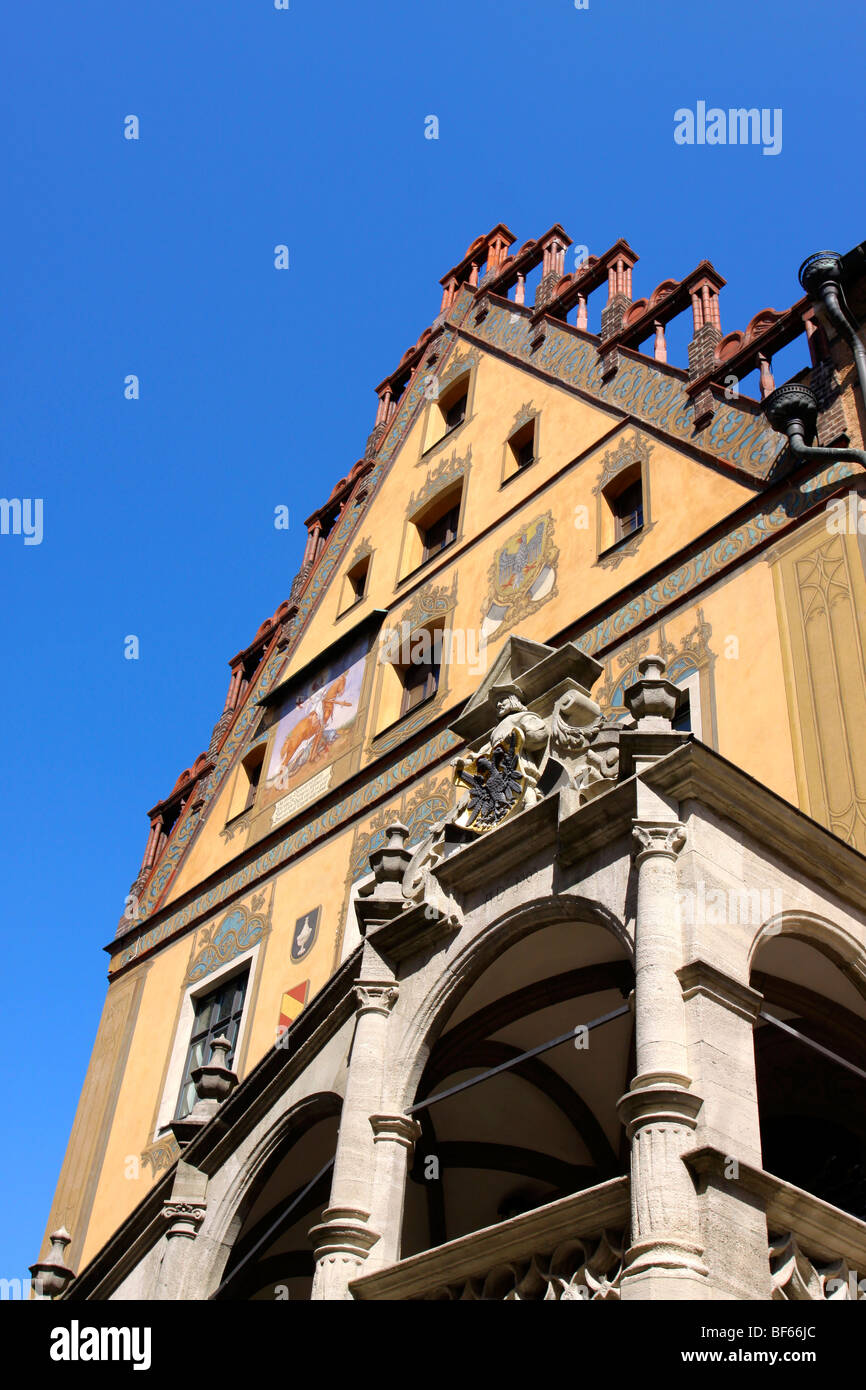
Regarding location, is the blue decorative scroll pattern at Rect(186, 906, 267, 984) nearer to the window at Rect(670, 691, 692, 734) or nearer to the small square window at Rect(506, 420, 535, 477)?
the small square window at Rect(506, 420, 535, 477)

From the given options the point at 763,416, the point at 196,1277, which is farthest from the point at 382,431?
the point at 196,1277

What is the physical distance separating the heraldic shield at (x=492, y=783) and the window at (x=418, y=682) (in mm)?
5800

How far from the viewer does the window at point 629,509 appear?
41.8 feet

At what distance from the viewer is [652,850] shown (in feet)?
21.5

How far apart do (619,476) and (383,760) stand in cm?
364

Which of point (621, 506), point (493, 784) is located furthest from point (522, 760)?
point (621, 506)

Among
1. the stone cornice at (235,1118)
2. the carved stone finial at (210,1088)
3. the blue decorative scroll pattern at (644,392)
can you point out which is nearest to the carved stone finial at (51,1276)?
the stone cornice at (235,1118)

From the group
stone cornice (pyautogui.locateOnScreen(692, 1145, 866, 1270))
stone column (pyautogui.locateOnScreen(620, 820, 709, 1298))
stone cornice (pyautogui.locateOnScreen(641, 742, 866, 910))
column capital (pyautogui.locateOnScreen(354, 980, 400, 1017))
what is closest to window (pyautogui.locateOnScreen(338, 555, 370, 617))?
column capital (pyautogui.locateOnScreen(354, 980, 400, 1017))

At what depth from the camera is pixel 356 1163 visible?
7.18 m

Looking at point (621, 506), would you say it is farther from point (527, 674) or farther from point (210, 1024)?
point (210, 1024)

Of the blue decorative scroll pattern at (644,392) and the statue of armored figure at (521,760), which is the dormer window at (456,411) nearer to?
the blue decorative scroll pattern at (644,392)

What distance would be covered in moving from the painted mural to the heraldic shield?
6.65 m

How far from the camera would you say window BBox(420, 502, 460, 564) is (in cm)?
1619

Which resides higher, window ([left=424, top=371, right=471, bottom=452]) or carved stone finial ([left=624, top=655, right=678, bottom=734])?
window ([left=424, top=371, right=471, bottom=452])
